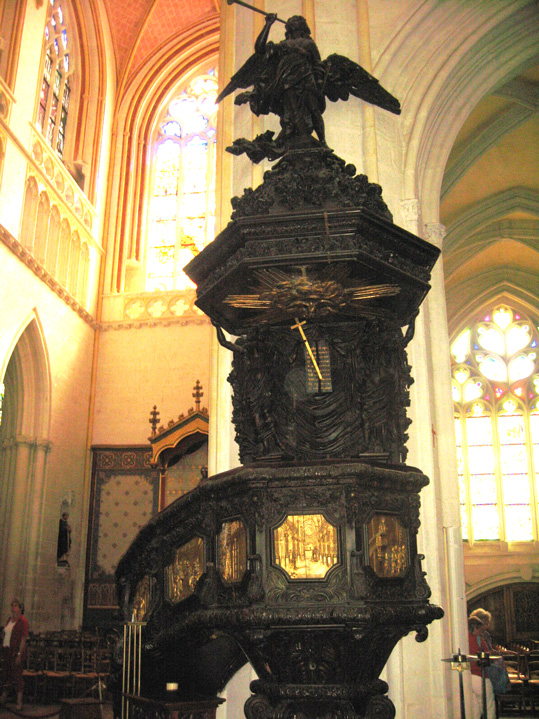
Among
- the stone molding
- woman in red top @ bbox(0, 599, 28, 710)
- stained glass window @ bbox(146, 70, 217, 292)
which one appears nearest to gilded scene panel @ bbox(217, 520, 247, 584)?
woman in red top @ bbox(0, 599, 28, 710)

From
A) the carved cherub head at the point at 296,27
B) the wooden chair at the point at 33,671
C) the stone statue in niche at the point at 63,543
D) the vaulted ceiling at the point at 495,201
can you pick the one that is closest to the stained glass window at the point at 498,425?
the vaulted ceiling at the point at 495,201

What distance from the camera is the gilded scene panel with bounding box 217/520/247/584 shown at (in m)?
4.09

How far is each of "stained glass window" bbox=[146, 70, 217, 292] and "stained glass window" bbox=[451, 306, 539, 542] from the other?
21.8ft

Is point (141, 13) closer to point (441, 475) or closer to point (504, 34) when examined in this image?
point (504, 34)

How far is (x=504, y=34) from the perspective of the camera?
7.71 metres

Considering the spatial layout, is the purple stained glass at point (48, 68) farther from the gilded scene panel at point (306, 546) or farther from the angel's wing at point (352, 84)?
the gilded scene panel at point (306, 546)

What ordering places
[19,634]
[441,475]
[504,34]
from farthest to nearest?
[19,634], [504,34], [441,475]

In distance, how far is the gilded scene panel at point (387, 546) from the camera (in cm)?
396

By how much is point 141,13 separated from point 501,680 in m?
15.2

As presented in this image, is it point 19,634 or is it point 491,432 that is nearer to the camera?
point 19,634

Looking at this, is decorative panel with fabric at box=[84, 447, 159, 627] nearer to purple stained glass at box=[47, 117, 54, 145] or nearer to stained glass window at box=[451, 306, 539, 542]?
purple stained glass at box=[47, 117, 54, 145]

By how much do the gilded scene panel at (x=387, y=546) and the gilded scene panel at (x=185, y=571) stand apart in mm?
1092

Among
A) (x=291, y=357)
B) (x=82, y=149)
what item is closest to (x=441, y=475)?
(x=291, y=357)

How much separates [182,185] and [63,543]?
327 inches
